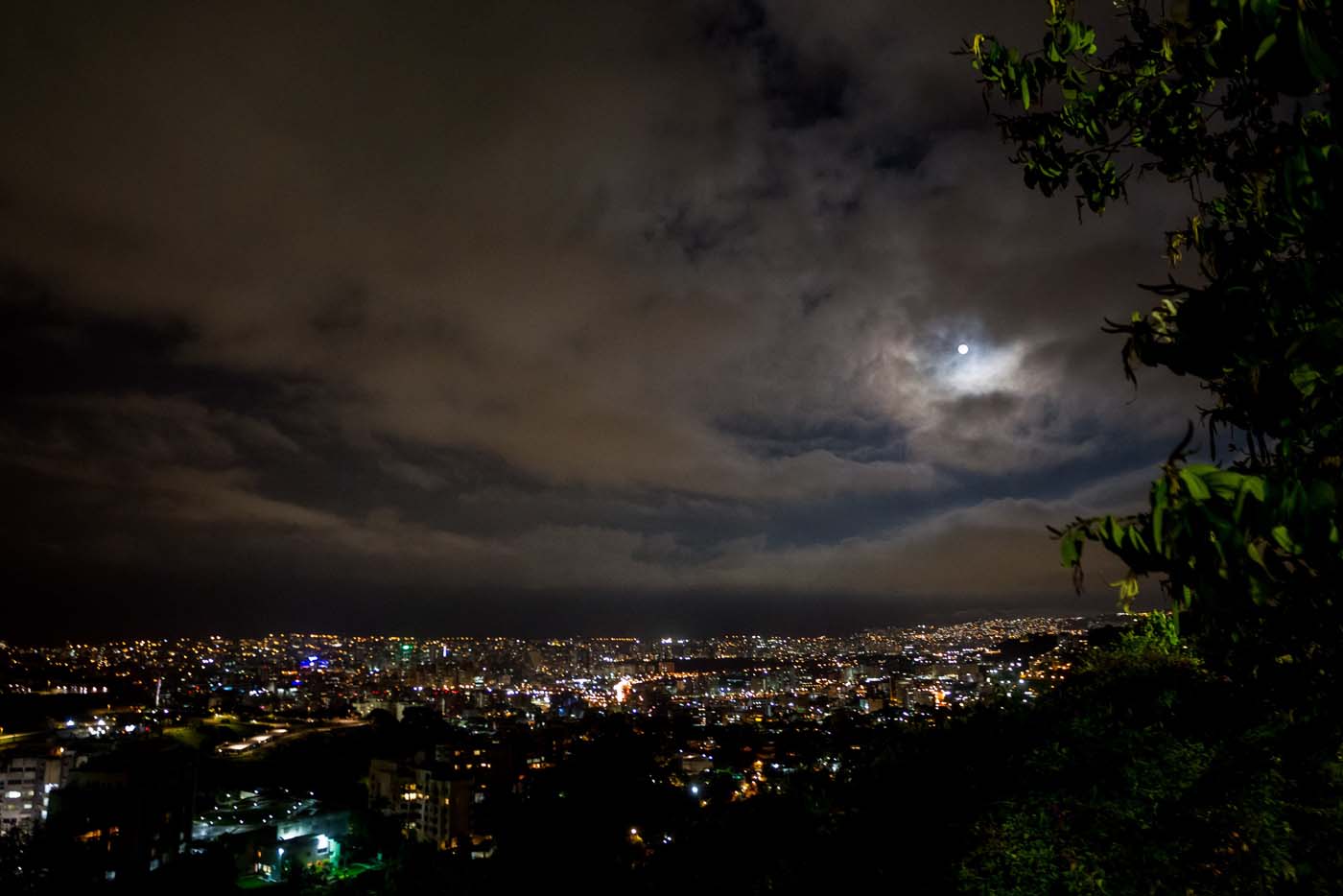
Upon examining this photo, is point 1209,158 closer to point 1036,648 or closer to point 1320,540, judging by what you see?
point 1320,540

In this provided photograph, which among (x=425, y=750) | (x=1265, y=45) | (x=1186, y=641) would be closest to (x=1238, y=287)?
(x=1265, y=45)

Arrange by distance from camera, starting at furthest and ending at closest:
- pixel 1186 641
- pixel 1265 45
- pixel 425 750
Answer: pixel 425 750, pixel 1186 641, pixel 1265 45

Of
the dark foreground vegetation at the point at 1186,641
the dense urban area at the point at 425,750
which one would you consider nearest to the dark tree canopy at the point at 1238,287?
the dark foreground vegetation at the point at 1186,641

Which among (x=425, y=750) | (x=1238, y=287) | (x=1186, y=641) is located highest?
(x=1238, y=287)

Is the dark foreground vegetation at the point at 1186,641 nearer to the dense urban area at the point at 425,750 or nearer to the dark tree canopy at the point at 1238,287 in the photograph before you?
the dark tree canopy at the point at 1238,287

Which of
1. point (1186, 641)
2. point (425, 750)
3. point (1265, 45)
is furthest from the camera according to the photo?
point (425, 750)

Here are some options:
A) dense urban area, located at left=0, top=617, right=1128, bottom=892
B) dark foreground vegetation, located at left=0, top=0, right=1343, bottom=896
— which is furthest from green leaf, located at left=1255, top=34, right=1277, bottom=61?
dense urban area, located at left=0, top=617, right=1128, bottom=892

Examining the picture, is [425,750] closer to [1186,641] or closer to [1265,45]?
[1186,641]

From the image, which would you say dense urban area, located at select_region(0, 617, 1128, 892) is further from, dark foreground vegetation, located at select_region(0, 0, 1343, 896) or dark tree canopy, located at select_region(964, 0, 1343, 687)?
dark tree canopy, located at select_region(964, 0, 1343, 687)

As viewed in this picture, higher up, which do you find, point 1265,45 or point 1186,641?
point 1265,45
